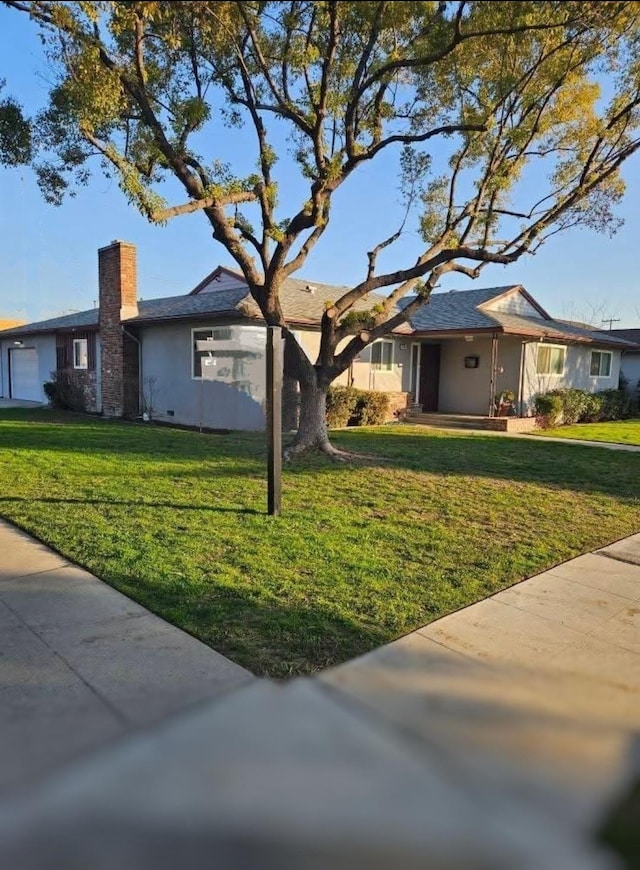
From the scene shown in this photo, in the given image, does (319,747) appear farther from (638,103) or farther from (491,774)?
(638,103)

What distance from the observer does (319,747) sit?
1.46 m

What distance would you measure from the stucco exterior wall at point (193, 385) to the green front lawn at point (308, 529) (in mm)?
3567

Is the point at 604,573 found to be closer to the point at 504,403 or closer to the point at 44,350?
the point at 504,403

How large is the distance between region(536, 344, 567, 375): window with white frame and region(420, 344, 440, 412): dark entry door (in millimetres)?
3245

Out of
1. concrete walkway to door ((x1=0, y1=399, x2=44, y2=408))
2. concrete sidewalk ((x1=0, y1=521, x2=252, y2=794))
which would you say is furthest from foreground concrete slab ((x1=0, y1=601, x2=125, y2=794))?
concrete walkway to door ((x1=0, y1=399, x2=44, y2=408))

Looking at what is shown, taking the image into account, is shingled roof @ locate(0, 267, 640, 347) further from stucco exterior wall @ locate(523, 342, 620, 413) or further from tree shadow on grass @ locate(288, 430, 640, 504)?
tree shadow on grass @ locate(288, 430, 640, 504)

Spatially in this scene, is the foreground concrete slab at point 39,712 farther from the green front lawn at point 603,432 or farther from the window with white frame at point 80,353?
the window with white frame at point 80,353

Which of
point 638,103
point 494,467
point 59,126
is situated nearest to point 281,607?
point 494,467

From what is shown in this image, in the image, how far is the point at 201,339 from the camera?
15.2 m

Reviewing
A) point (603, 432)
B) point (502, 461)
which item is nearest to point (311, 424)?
point (502, 461)

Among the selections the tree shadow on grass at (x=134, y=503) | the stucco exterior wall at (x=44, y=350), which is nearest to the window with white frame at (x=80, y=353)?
the stucco exterior wall at (x=44, y=350)

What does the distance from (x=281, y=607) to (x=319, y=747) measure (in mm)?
2574

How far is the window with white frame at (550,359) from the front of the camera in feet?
61.8

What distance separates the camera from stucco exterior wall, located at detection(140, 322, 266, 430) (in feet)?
47.5
